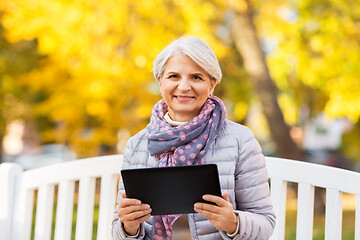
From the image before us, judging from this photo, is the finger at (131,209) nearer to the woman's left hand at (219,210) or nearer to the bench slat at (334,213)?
the woman's left hand at (219,210)

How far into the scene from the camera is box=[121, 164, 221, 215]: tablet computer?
6.14 feet

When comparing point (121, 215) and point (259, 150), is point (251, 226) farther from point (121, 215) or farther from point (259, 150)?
point (121, 215)

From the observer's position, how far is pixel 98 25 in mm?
8008

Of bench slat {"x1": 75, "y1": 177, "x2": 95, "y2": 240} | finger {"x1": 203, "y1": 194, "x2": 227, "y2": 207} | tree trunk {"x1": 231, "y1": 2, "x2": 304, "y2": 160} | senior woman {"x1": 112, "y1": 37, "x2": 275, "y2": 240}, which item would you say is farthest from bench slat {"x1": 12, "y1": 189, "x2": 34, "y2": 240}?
tree trunk {"x1": 231, "y1": 2, "x2": 304, "y2": 160}

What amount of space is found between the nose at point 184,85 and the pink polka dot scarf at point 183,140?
128mm

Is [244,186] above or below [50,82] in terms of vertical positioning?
below

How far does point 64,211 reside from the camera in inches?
112

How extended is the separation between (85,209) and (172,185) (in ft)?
3.47

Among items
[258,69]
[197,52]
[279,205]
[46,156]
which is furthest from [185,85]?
[46,156]

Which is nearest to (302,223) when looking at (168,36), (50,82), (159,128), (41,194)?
(159,128)

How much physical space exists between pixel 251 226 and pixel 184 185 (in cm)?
35

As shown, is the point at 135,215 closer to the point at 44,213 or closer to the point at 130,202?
the point at 130,202

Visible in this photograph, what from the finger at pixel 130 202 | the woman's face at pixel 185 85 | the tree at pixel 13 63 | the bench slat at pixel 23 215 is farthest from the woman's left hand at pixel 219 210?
the tree at pixel 13 63

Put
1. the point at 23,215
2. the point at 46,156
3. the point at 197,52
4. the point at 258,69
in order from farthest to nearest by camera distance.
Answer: the point at 46,156
the point at 258,69
the point at 23,215
the point at 197,52
